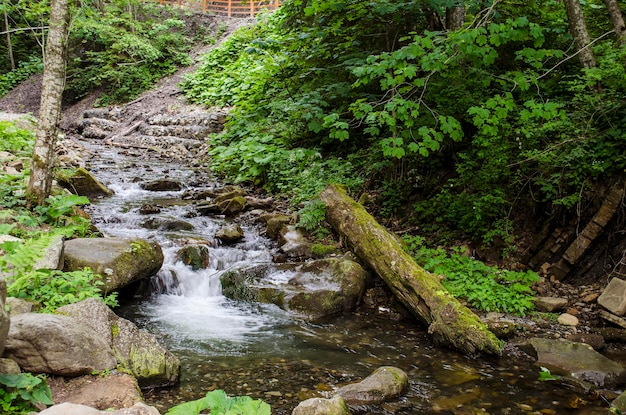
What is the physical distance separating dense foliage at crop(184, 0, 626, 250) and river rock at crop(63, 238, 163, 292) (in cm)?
317

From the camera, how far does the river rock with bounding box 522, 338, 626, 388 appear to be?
451 cm

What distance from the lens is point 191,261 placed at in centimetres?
713

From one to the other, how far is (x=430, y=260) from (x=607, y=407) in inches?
118

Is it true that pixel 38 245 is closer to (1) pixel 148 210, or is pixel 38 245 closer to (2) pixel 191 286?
(2) pixel 191 286

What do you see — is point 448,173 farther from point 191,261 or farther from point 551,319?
point 191,261

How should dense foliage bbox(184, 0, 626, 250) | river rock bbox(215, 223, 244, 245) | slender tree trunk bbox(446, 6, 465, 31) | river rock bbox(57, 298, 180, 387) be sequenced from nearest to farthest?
1. river rock bbox(57, 298, 180, 387)
2. dense foliage bbox(184, 0, 626, 250)
3. slender tree trunk bbox(446, 6, 465, 31)
4. river rock bbox(215, 223, 244, 245)

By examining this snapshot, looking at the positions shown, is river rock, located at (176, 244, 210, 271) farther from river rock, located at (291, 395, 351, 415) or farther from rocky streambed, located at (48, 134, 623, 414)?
river rock, located at (291, 395, 351, 415)

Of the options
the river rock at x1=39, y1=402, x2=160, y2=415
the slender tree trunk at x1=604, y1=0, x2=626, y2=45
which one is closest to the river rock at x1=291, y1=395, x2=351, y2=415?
the river rock at x1=39, y1=402, x2=160, y2=415

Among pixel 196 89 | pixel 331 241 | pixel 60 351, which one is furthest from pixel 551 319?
pixel 196 89

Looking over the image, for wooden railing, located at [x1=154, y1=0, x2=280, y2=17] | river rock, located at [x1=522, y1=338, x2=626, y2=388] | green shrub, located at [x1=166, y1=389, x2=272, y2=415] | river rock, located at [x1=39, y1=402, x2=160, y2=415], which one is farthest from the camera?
wooden railing, located at [x1=154, y1=0, x2=280, y2=17]

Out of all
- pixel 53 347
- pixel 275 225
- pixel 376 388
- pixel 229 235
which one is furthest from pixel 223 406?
pixel 275 225

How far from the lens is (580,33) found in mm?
6297

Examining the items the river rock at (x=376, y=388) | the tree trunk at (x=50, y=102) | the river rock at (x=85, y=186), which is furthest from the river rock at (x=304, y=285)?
the river rock at (x=85, y=186)

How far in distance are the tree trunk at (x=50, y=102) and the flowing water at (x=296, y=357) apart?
1730 mm
